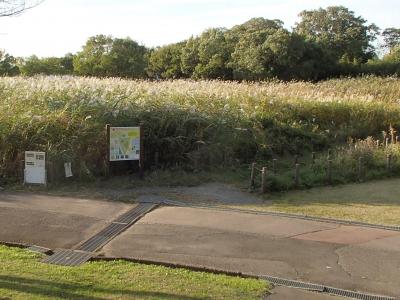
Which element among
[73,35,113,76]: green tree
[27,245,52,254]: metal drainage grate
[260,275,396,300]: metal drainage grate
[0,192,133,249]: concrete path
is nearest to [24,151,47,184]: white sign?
[0,192,133,249]: concrete path

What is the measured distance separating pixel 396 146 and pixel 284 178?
13.3 feet

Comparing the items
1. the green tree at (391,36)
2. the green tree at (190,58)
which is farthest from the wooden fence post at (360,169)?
the green tree at (391,36)

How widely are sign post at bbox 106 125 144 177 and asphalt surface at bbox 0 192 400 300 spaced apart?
2.01m

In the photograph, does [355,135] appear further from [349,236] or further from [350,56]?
[350,56]

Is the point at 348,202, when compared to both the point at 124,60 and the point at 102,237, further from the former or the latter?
the point at 124,60

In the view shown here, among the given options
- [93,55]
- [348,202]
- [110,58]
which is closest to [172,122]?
[348,202]

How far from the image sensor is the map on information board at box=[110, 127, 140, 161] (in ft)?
35.0

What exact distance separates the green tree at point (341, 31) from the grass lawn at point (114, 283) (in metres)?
44.0

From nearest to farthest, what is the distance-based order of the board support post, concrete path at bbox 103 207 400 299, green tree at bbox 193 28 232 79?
concrete path at bbox 103 207 400 299, the board support post, green tree at bbox 193 28 232 79

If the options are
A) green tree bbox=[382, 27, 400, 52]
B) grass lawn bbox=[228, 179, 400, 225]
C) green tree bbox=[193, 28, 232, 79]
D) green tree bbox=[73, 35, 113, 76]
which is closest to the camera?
grass lawn bbox=[228, 179, 400, 225]

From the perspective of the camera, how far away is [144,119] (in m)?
12.0

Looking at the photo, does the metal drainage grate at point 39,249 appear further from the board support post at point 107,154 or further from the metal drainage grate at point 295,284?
the board support post at point 107,154

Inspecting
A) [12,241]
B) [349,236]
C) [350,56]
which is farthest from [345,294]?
[350,56]

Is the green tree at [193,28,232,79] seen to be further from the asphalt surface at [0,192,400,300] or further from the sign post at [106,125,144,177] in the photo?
the asphalt surface at [0,192,400,300]
